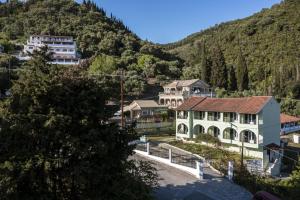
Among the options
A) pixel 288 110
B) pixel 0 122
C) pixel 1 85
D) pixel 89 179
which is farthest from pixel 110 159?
pixel 288 110

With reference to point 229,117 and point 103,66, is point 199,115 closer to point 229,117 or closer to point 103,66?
point 229,117

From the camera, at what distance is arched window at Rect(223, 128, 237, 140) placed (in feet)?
138

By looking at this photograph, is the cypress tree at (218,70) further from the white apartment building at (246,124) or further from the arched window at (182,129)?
the arched window at (182,129)

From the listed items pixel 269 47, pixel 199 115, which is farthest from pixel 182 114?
pixel 269 47

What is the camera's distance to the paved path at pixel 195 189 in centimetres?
2131

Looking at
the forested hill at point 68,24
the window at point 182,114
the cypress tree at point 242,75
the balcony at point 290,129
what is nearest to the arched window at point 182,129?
the window at point 182,114

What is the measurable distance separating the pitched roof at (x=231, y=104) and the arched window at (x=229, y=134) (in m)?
2.47

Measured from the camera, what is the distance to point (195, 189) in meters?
22.7

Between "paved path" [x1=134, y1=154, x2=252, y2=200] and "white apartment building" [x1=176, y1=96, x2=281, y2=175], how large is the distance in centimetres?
1294

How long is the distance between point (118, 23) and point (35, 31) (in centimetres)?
3516

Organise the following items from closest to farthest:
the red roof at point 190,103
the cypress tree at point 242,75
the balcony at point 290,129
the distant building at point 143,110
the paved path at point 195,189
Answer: the paved path at point 195,189 < the red roof at point 190,103 < the balcony at point 290,129 < the distant building at point 143,110 < the cypress tree at point 242,75

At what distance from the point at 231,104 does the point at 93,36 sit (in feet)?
233

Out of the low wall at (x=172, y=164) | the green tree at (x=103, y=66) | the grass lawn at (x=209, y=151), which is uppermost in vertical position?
the green tree at (x=103, y=66)

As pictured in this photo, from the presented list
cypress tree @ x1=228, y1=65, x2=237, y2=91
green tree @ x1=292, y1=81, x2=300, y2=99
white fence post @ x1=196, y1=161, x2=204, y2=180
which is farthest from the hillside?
white fence post @ x1=196, y1=161, x2=204, y2=180
